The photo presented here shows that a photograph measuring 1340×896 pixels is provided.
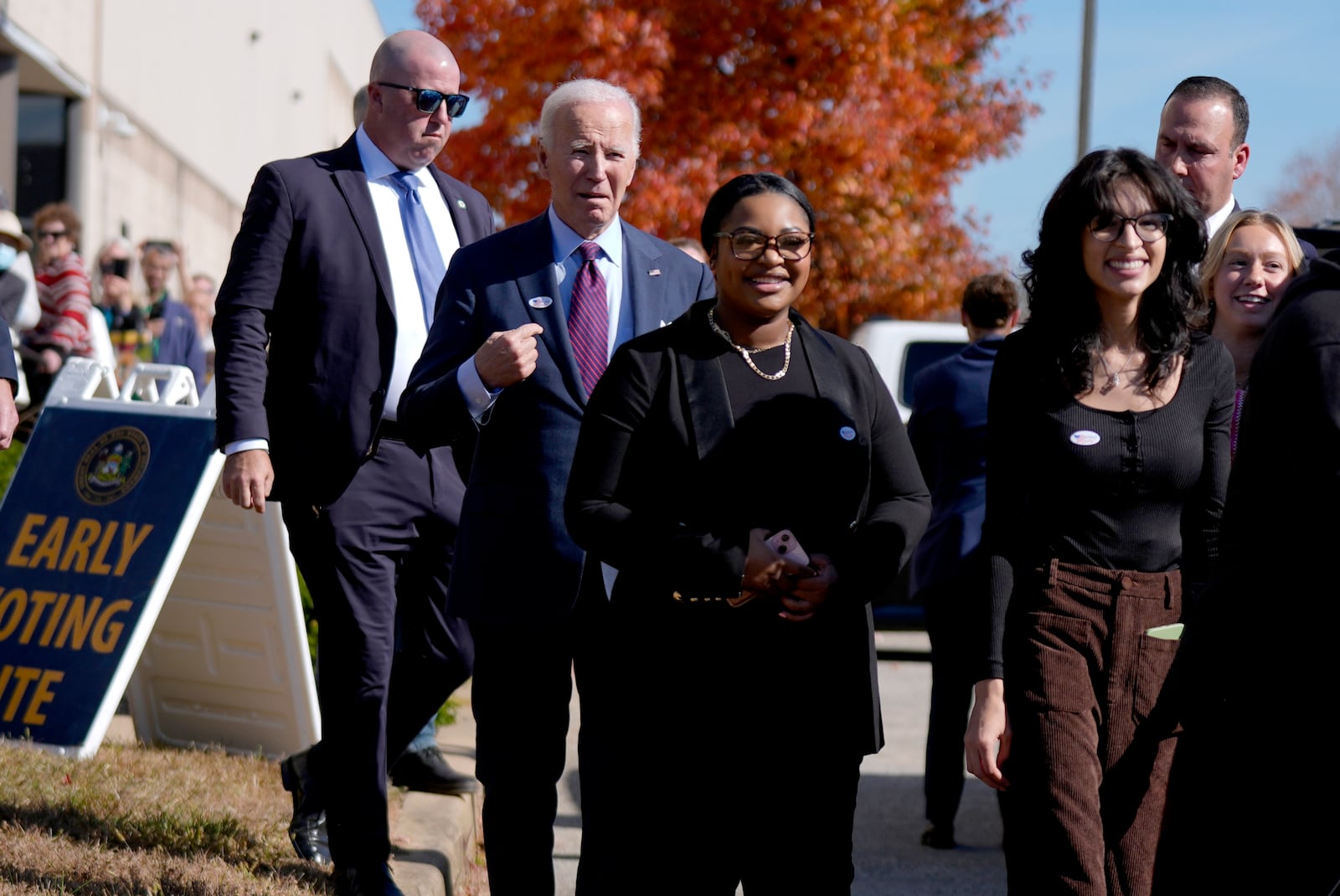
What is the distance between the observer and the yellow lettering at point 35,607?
5.59 m

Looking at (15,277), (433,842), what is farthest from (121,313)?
(433,842)

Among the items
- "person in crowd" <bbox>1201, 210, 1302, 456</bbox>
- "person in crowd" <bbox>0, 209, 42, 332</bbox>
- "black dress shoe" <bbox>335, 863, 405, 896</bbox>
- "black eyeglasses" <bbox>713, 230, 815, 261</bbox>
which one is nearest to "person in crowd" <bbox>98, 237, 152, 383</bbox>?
"person in crowd" <bbox>0, 209, 42, 332</bbox>

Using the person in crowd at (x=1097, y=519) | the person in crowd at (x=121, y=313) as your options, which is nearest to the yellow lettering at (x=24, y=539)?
the person in crowd at (x=1097, y=519)

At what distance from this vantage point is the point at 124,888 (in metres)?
4.18

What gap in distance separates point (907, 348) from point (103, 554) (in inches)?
243

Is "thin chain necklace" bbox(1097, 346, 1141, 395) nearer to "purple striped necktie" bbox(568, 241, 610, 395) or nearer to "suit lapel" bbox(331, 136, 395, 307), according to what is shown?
"purple striped necktie" bbox(568, 241, 610, 395)

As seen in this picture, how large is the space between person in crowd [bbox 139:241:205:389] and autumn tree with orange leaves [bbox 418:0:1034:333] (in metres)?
6.44

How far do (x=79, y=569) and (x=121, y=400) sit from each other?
2.21 feet

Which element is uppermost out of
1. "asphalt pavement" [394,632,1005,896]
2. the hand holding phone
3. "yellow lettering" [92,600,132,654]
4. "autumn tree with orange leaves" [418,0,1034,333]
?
"autumn tree with orange leaves" [418,0,1034,333]

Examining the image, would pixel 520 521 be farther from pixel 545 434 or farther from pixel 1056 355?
pixel 1056 355

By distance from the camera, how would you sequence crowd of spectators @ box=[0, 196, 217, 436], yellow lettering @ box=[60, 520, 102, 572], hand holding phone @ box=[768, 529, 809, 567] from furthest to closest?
1. crowd of spectators @ box=[0, 196, 217, 436]
2. yellow lettering @ box=[60, 520, 102, 572]
3. hand holding phone @ box=[768, 529, 809, 567]

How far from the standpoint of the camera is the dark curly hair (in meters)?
3.35

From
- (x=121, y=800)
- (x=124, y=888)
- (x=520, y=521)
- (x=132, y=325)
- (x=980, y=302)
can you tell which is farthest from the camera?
(x=132, y=325)

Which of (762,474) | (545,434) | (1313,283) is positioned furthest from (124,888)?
(1313,283)
